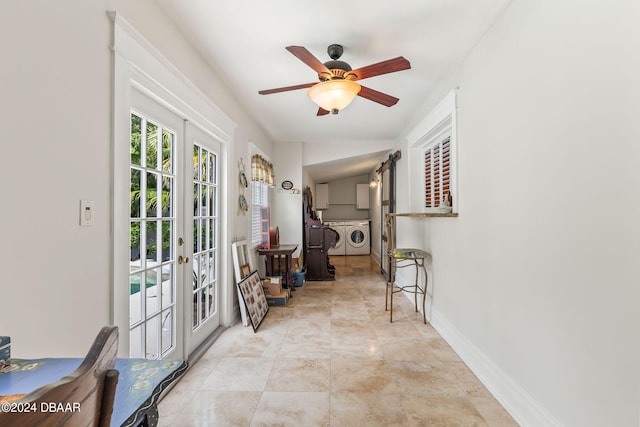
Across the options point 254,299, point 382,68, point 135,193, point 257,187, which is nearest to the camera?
point 135,193

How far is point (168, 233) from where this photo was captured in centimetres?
205

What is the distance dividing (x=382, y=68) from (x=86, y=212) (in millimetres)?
1823

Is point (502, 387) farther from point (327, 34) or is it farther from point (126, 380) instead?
point (327, 34)

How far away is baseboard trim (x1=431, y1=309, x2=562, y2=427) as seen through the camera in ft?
5.02

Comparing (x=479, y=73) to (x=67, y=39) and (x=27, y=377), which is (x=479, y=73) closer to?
(x=67, y=39)

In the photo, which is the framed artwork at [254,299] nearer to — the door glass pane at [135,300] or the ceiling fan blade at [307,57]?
the door glass pane at [135,300]

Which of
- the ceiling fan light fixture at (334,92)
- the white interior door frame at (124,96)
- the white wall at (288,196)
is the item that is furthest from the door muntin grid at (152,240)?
the white wall at (288,196)

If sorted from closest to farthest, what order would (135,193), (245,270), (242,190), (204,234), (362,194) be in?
(135,193) → (204,234) → (245,270) → (242,190) → (362,194)

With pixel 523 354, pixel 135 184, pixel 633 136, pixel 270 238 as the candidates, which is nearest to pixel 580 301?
pixel 523 354

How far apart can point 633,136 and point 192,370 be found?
9.03 ft

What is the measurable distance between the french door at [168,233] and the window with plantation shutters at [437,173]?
2.25 meters

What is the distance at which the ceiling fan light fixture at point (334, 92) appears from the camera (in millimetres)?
1997

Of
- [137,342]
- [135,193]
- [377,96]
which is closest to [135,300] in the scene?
[137,342]

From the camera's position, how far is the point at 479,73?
2123mm
